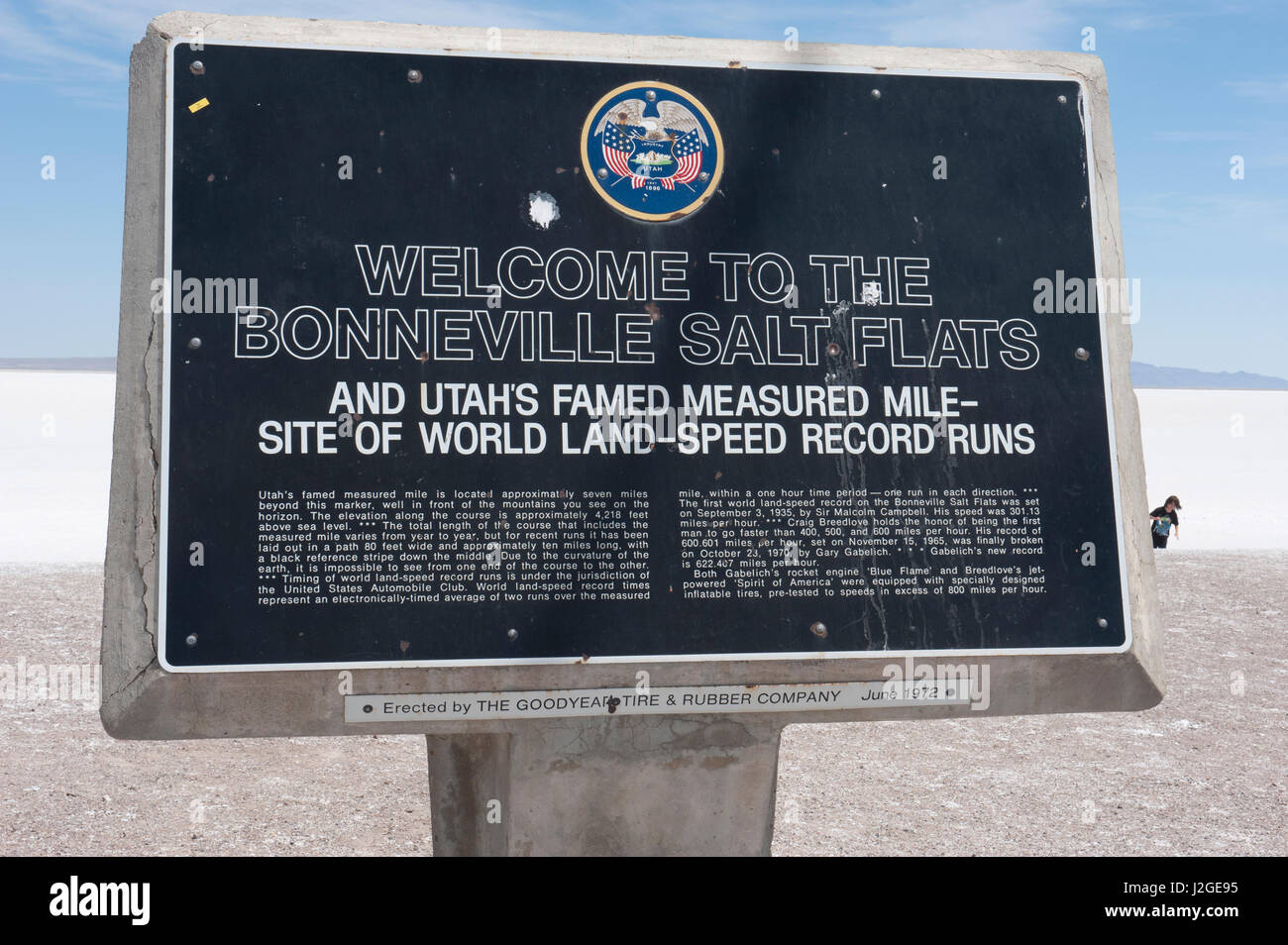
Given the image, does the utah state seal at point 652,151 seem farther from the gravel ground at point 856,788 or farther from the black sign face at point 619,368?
the gravel ground at point 856,788

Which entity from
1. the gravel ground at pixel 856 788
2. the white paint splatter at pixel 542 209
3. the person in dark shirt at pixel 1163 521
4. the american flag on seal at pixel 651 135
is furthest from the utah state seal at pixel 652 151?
the person in dark shirt at pixel 1163 521

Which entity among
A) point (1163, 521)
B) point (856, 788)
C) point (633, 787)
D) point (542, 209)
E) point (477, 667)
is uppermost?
point (542, 209)

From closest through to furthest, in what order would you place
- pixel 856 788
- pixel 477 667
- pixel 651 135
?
pixel 477 667 → pixel 651 135 → pixel 856 788

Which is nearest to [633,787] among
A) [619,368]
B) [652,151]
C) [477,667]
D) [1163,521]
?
Answer: [477,667]

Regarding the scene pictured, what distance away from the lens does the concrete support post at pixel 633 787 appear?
3.08 m

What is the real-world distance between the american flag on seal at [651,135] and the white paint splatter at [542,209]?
0.21 meters

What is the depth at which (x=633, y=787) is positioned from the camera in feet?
10.3

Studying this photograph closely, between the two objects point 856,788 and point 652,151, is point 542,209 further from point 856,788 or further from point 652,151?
point 856,788

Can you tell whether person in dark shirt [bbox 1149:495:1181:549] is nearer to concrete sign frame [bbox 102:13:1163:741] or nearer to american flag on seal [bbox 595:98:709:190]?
concrete sign frame [bbox 102:13:1163:741]

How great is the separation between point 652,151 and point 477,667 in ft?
5.28

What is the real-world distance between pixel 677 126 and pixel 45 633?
7.00 meters

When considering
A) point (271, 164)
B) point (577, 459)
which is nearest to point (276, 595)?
point (577, 459)

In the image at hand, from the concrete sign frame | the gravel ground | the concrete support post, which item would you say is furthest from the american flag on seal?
the gravel ground

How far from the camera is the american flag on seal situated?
3.20 m
